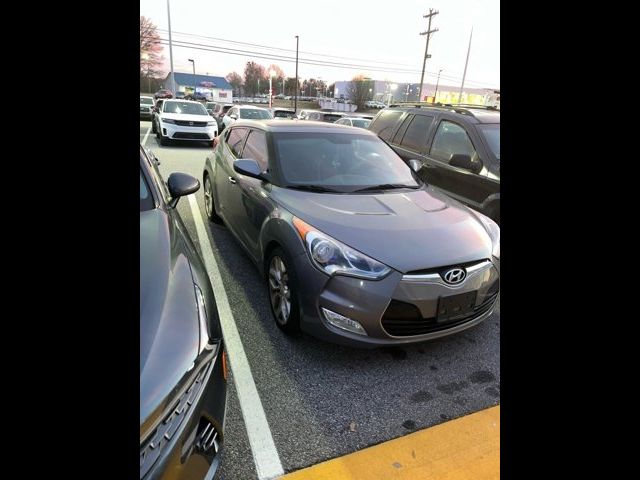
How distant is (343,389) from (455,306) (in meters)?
0.92

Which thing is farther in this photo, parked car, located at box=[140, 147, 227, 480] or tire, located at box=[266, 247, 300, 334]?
tire, located at box=[266, 247, 300, 334]

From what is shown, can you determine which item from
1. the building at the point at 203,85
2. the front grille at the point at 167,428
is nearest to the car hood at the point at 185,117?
the front grille at the point at 167,428

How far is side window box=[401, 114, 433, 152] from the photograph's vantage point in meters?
5.64

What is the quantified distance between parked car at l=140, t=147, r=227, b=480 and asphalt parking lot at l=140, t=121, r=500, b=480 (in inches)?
23.9

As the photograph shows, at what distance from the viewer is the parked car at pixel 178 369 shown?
1227mm

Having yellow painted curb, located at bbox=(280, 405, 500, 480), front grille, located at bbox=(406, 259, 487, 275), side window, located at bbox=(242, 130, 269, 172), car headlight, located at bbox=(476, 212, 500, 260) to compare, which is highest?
side window, located at bbox=(242, 130, 269, 172)

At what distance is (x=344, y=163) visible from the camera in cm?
369

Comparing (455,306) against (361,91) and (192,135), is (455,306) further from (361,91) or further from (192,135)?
(361,91)

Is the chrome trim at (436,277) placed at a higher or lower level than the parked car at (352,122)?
lower

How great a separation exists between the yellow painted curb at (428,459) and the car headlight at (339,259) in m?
0.95

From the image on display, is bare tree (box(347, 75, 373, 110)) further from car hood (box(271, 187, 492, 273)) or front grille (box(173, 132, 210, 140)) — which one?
car hood (box(271, 187, 492, 273))

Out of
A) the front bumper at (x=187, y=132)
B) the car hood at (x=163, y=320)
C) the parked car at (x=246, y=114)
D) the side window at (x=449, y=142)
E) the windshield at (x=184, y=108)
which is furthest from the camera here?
the parked car at (x=246, y=114)

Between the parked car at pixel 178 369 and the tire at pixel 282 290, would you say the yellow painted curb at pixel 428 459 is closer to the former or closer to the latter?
the parked car at pixel 178 369

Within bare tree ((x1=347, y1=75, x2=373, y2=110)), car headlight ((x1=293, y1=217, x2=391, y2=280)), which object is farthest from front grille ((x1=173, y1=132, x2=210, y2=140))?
bare tree ((x1=347, y1=75, x2=373, y2=110))
